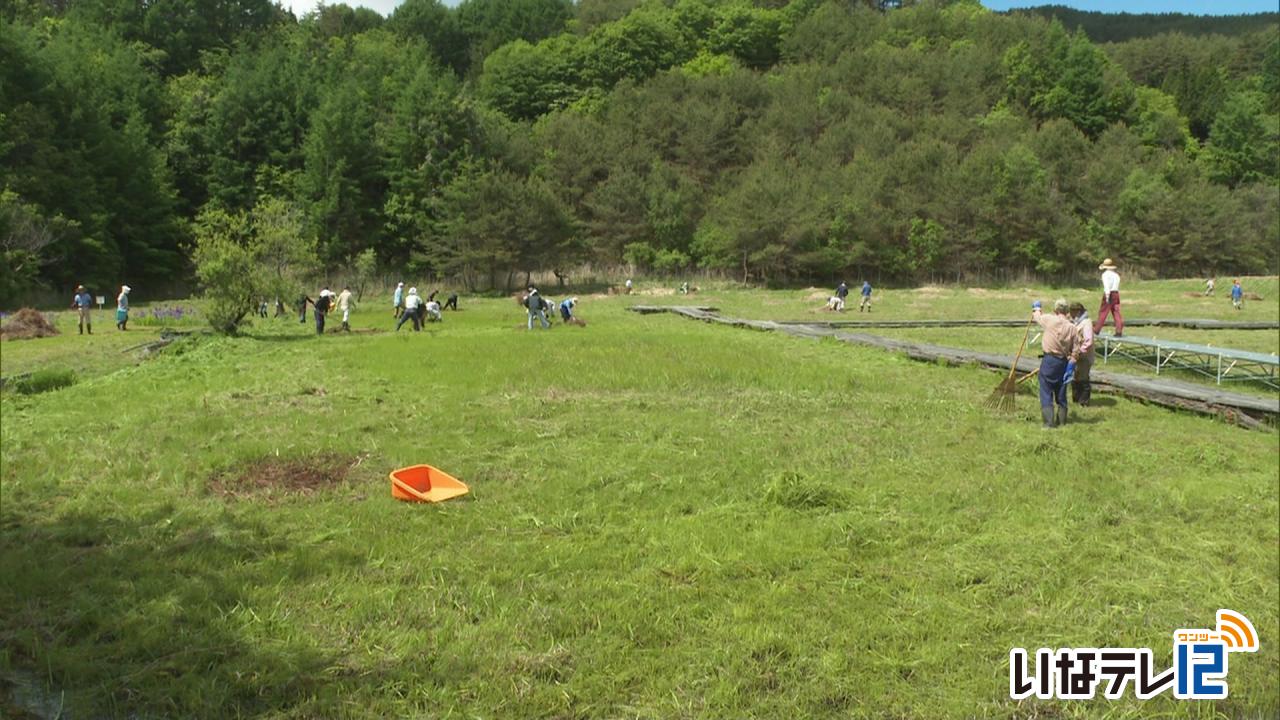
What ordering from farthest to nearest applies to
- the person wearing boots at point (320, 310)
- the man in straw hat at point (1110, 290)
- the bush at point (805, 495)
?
the person wearing boots at point (320, 310)
the man in straw hat at point (1110, 290)
the bush at point (805, 495)

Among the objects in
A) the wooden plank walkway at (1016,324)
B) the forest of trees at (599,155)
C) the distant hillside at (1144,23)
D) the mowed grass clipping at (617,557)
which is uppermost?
the distant hillside at (1144,23)

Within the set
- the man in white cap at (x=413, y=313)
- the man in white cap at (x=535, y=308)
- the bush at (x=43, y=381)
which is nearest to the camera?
the bush at (x=43, y=381)

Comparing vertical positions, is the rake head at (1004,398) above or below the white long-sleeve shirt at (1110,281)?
below

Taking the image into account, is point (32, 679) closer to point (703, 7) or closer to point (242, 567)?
point (242, 567)

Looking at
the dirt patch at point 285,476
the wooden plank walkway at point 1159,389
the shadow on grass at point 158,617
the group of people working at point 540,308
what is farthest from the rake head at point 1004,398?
the group of people working at point 540,308

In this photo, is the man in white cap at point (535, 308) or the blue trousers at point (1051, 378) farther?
the man in white cap at point (535, 308)

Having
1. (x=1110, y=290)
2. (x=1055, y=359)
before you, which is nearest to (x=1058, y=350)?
(x=1055, y=359)

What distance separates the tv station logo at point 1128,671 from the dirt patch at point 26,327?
2806 cm

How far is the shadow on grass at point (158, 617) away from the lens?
3809 mm

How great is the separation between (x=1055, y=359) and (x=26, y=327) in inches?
1115

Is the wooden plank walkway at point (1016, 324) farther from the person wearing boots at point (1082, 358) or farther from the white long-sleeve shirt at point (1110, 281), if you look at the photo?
the person wearing boots at point (1082, 358)

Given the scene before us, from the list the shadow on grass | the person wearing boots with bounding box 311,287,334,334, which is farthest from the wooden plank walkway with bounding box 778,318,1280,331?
the shadow on grass

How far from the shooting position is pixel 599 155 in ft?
238

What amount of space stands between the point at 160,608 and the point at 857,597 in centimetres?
432
